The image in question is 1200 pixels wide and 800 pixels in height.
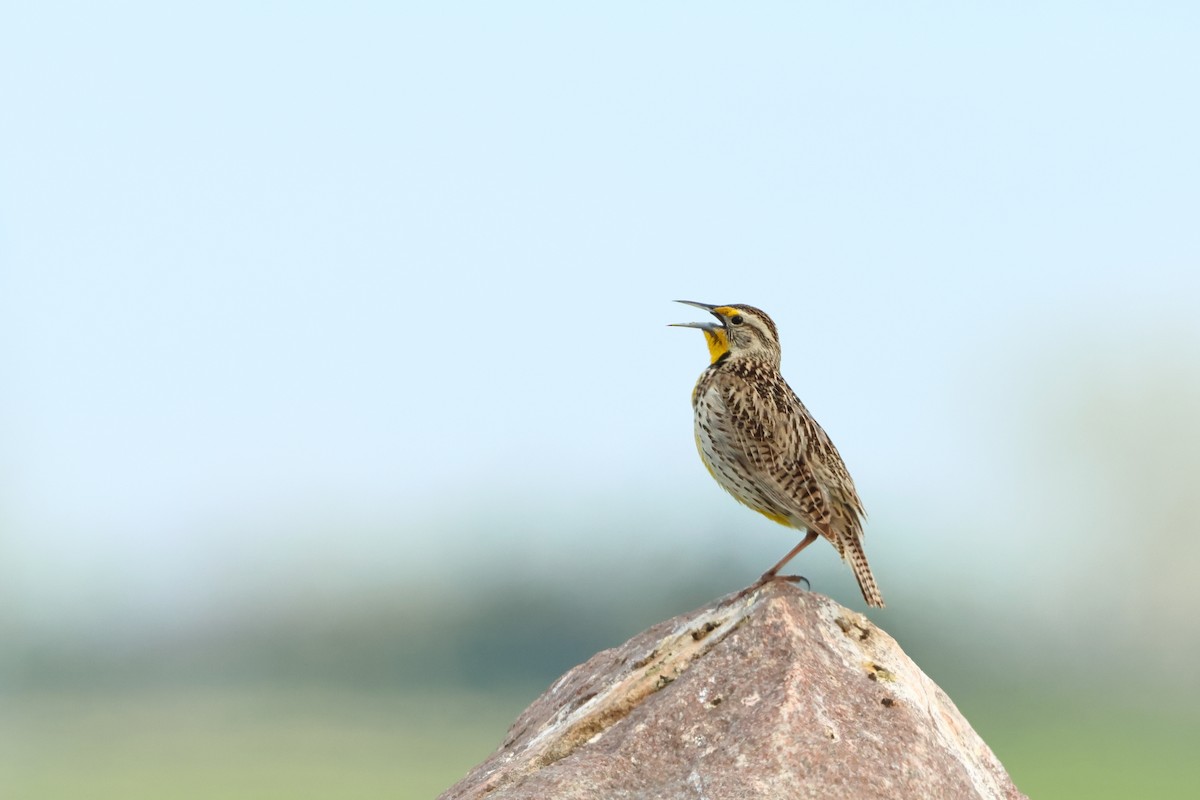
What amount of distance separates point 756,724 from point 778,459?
1796 mm

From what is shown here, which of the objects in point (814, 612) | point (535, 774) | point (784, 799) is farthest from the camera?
point (814, 612)

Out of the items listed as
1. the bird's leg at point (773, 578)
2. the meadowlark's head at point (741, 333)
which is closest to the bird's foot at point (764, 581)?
the bird's leg at point (773, 578)

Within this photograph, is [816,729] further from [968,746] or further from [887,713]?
[968,746]

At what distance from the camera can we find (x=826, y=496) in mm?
6922

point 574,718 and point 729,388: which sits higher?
point 729,388

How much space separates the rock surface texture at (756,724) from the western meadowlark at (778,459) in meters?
0.54

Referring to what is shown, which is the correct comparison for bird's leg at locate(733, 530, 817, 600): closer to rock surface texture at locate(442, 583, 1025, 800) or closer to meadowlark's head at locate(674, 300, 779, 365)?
rock surface texture at locate(442, 583, 1025, 800)

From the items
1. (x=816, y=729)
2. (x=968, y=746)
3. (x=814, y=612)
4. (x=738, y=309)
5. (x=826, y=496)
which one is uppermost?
(x=738, y=309)

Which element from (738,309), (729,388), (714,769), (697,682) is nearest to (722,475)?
(729,388)

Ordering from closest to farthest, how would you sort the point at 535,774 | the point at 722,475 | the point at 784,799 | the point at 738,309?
the point at 784,799 → the point at 535,774 → the point at 722,475 → the point at 738,309

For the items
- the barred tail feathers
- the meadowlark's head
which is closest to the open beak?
the meadowlark's head

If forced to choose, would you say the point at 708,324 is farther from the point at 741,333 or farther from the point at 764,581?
the point at 764,581

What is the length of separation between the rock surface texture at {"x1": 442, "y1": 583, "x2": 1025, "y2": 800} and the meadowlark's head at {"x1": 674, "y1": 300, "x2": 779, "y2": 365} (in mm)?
1882

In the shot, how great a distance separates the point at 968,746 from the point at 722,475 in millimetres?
1930
